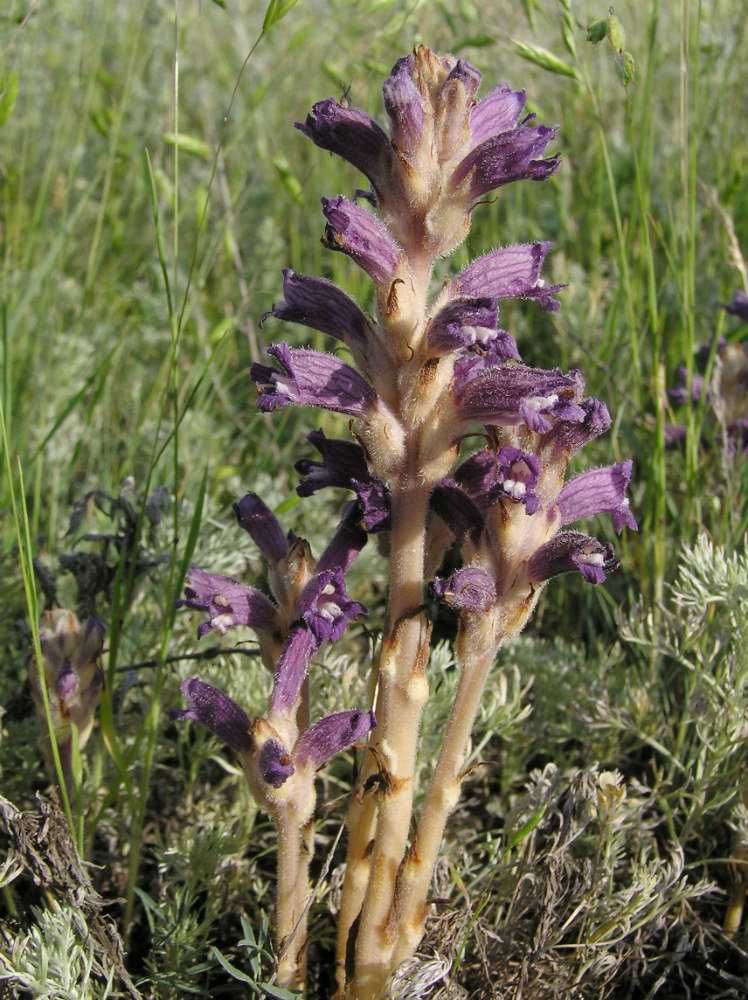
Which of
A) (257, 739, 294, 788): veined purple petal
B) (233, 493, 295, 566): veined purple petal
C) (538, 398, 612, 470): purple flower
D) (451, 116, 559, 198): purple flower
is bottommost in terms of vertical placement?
(257, 739, 294, 788): veined purple petal

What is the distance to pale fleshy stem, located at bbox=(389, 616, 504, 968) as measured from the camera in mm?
2150

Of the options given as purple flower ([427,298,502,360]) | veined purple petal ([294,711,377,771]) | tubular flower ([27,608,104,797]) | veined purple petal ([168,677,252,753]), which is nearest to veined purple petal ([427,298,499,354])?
purple flower ([427,298,502,360])

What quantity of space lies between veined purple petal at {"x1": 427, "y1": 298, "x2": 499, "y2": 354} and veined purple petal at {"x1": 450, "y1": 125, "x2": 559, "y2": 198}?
0.98 ft

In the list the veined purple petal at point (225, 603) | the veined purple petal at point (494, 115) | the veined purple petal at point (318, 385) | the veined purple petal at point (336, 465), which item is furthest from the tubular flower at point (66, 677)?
the veined purple petal at point (494, 115)

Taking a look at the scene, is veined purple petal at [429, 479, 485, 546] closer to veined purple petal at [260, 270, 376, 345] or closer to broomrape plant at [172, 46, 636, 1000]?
broomrape plant at [172, 46, 636, 1000]

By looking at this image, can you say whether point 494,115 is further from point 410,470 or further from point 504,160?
point 410,470

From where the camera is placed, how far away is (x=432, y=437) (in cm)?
208

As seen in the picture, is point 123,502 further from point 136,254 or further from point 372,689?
point 136,254

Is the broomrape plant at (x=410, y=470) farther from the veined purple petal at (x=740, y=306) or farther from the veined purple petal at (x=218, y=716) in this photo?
the veined purple petal at (x=740, y=306)

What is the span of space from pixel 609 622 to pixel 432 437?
1594mm

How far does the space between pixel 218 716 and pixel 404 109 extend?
1447mm

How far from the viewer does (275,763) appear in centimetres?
202

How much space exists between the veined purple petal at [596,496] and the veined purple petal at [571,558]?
0.31ft

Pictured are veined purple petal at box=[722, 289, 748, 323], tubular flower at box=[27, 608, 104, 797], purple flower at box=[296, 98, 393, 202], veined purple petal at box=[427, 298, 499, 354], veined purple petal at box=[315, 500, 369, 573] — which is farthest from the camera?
veined purple petal at box=[722, 289, 748, 323]
